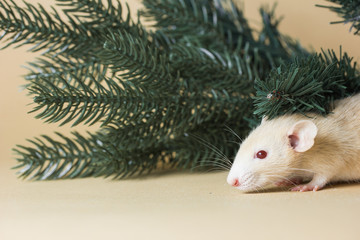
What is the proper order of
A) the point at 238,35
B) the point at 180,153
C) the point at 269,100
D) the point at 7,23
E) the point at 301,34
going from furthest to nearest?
the point at 301,34 → the point at 238,35 → the point at 180,153 → the point at 7,23 → the point at 269,100

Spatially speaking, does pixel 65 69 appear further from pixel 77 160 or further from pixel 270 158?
pixel 270 158

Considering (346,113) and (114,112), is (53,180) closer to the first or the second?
(114,112)

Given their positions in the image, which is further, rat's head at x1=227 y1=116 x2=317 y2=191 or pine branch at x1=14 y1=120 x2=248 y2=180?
pine branch at x1=14 y1=120 x2=248 y2=180

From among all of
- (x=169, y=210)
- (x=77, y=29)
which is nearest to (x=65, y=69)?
(x=77, y=29)

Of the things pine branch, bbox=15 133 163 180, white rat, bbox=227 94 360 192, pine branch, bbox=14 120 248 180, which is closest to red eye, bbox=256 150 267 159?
white rat, bbox=227 94 360 192

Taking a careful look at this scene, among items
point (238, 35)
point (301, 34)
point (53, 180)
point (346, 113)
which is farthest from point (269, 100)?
point (301, 34)

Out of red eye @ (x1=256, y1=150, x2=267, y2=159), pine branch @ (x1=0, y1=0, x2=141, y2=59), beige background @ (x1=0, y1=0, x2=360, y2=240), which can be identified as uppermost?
pine branch @ (x1=0, y1=0, x2=141, y2=59)

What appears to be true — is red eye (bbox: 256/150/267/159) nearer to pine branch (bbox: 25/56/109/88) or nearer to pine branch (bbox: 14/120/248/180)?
pine branch (bbox: 14/120/248/180)
